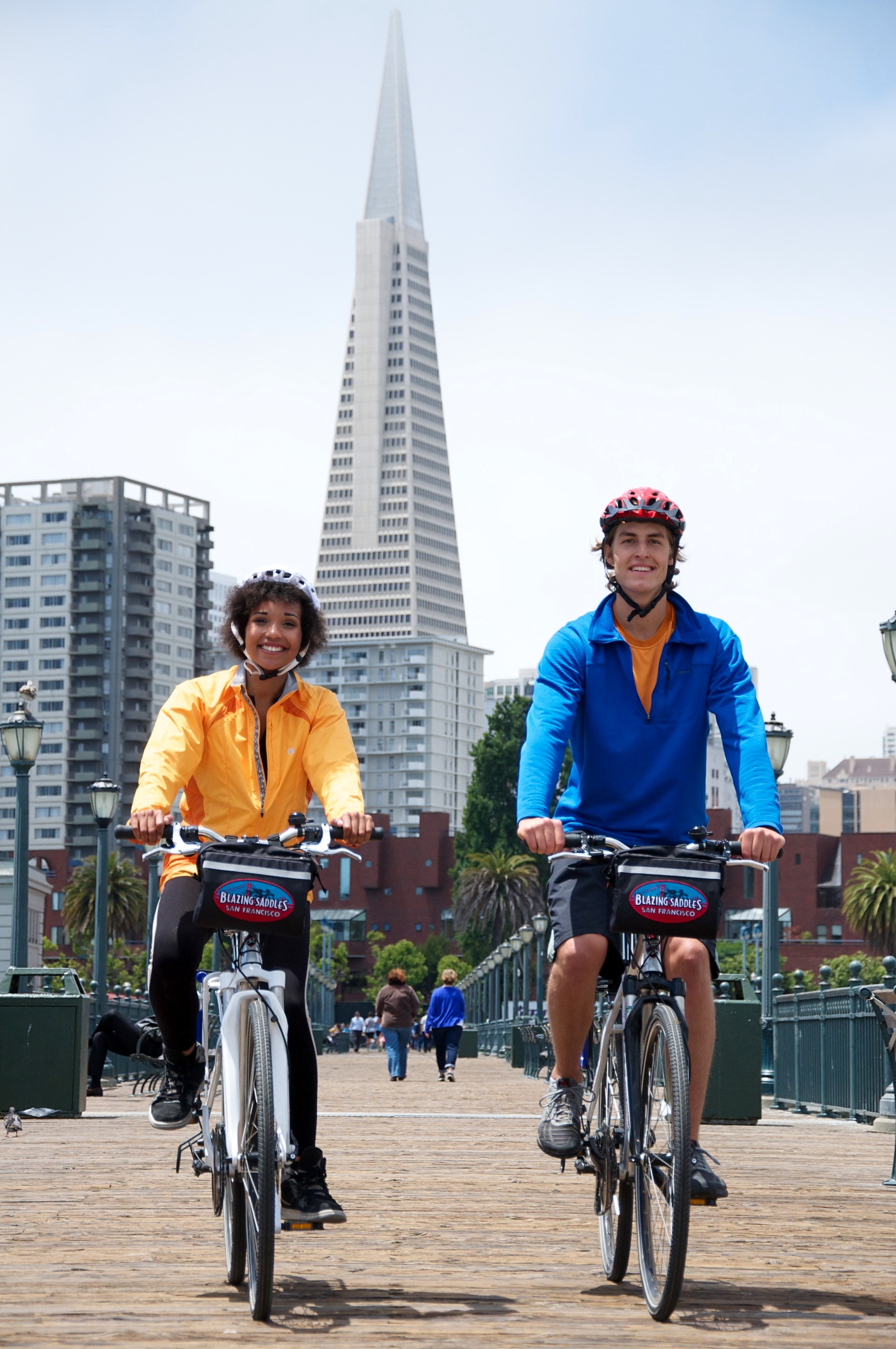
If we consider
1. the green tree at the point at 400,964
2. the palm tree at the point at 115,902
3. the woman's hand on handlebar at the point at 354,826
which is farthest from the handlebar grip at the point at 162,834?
the green tree at the point at 400,964

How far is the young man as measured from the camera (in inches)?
201

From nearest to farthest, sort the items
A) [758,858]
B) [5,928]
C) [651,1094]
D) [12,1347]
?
[12,1347] < [651,1094] < [758,858] < [5,928]

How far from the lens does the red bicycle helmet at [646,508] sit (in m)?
5.59

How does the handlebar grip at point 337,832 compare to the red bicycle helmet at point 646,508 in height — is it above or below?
below

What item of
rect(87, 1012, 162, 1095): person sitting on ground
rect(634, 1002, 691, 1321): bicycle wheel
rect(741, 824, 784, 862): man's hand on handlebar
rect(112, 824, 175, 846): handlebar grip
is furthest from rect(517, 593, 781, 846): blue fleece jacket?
rect(87, 1012, 162, 1095): person sitting on ground

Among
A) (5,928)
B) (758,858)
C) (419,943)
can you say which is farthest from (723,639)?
(419,943)

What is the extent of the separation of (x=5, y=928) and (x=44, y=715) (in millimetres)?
125566

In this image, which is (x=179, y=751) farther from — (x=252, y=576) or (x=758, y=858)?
(x=758, y=858)

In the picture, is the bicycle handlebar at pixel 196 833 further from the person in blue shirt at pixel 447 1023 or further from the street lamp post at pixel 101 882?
the person in blue shirt at pixel 447 1023

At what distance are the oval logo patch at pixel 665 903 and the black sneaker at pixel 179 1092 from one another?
1.56m

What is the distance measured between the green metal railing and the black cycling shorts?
23.4ft

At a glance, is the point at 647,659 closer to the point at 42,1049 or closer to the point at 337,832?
the point at 337,832

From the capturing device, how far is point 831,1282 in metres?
5.04

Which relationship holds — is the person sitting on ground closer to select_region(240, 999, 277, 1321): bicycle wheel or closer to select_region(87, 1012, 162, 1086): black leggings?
select_region(87, 1012, 162, 1086): black leggings
